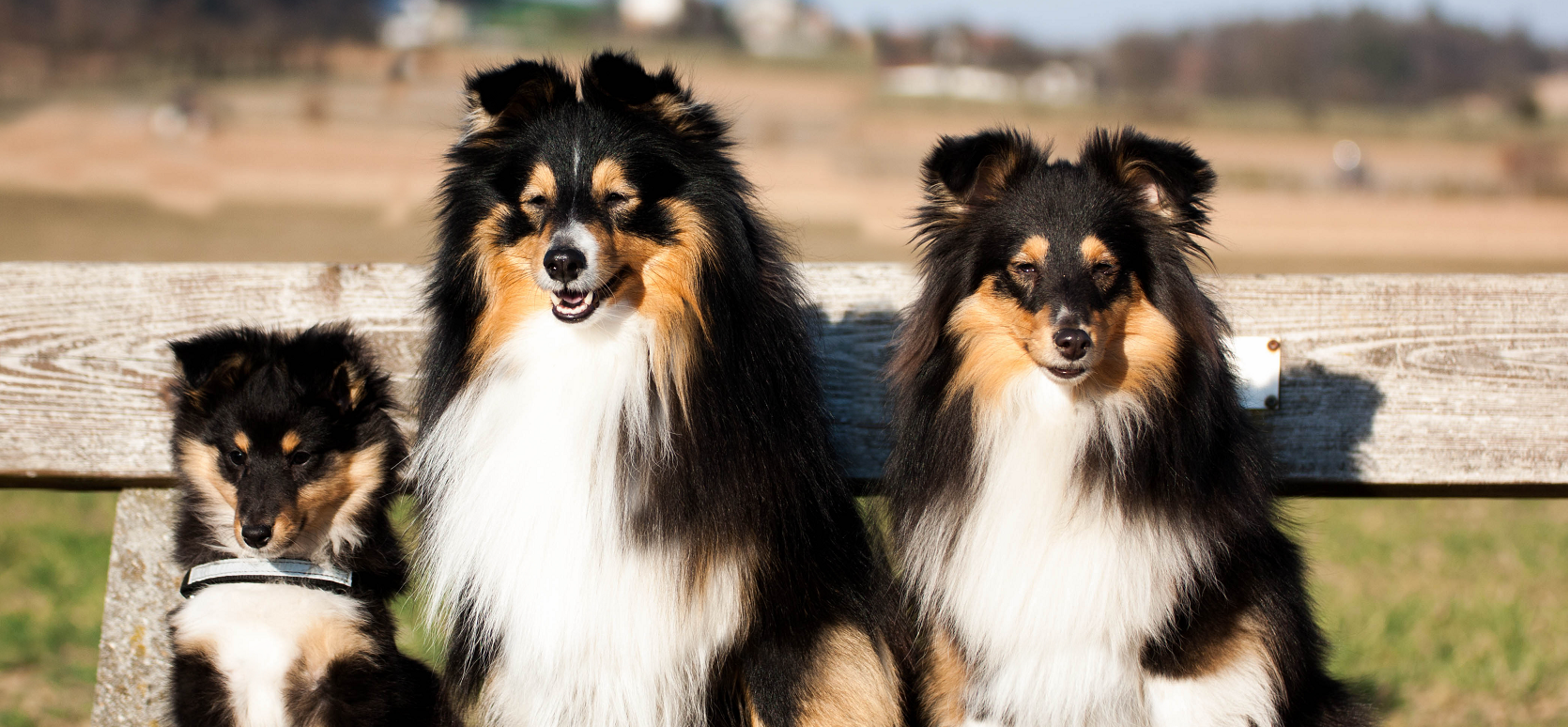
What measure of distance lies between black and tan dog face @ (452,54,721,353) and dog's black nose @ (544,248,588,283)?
3.5 inches

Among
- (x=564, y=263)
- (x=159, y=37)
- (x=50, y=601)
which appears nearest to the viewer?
(x=564, y=263)

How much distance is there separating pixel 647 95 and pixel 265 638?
1810 millimetres

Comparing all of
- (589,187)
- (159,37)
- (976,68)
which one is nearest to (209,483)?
(589,187)

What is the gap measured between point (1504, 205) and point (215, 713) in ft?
103

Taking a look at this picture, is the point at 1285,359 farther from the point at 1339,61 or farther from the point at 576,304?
the point at 1339,61

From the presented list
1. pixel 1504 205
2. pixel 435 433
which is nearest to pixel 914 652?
pixel 435 433

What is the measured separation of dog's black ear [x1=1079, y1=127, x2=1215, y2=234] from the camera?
3.09 metres

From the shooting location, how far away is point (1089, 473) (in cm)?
311

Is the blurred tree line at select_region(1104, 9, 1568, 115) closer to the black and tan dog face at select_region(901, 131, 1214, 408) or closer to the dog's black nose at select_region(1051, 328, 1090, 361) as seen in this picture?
the black and tan dog face at select_region(901, 131, 1214, 408)

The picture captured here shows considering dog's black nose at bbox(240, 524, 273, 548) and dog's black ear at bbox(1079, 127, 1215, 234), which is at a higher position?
dog's black ear at bbox(1079, 127, 1215, 234)

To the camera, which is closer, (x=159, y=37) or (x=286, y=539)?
(x=286, y=539)

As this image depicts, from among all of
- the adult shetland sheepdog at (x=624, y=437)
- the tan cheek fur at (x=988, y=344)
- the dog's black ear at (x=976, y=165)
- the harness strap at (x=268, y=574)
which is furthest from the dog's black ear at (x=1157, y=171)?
the harness strap at (x=268, y=574)

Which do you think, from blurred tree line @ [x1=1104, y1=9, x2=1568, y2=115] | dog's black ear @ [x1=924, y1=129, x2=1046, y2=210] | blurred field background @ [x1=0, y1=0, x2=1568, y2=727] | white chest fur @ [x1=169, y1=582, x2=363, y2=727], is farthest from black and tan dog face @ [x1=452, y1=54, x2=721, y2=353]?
blurred tree line @ [x1=1104, y1=9, x2=1568, y2=115]

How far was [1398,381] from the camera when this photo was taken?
151 inches
